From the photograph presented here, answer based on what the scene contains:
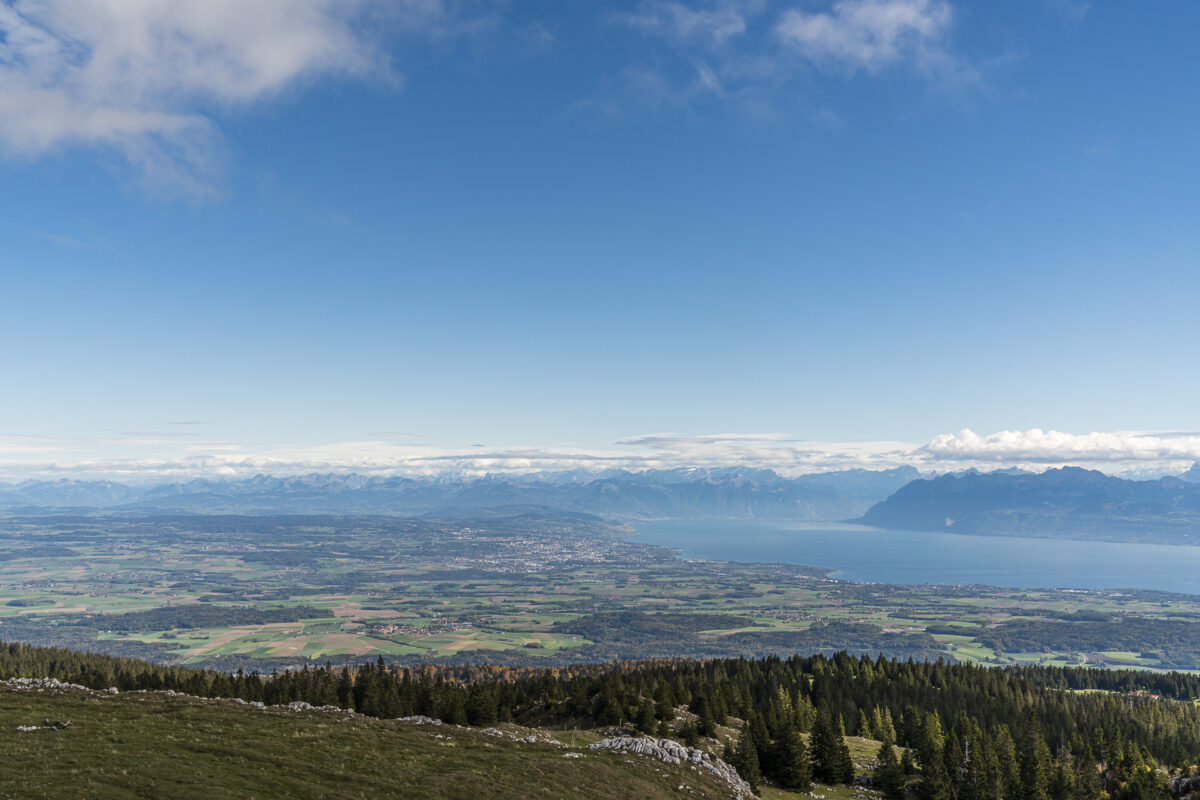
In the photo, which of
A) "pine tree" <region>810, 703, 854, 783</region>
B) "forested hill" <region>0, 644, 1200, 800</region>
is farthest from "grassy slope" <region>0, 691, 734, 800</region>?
"pine tree" <region>810, 703, 854, 783</region>

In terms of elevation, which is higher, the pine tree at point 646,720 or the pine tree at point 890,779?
the pine tree at point 646,720

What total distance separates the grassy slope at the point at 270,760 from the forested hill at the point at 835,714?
19.5 meters

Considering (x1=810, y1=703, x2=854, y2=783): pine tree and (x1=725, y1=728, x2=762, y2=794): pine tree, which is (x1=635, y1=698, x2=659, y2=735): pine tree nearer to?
(x1=725, y1=728, x2=762, y2=794): pine tree

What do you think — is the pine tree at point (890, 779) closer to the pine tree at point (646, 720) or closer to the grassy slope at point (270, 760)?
the pine tree at point (646, 720)

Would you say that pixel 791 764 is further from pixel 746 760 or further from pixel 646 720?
pixel 646 720

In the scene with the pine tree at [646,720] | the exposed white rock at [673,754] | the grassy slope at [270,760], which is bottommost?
the pine tree at [646,720]

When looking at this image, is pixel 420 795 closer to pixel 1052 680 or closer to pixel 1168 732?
pixel 1168 732

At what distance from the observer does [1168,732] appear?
118250mm

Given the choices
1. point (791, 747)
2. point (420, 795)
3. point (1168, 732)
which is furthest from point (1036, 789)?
point (420, 795)

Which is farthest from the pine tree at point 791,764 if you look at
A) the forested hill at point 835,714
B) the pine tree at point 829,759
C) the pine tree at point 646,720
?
the pine tree at point 646,720

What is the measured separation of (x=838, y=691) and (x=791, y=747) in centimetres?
5850

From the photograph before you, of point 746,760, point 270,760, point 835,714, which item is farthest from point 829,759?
point 270,760

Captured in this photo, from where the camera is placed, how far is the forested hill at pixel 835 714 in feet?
259

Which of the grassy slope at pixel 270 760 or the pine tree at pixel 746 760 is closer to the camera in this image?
the grassy slope at pixel 270 760
